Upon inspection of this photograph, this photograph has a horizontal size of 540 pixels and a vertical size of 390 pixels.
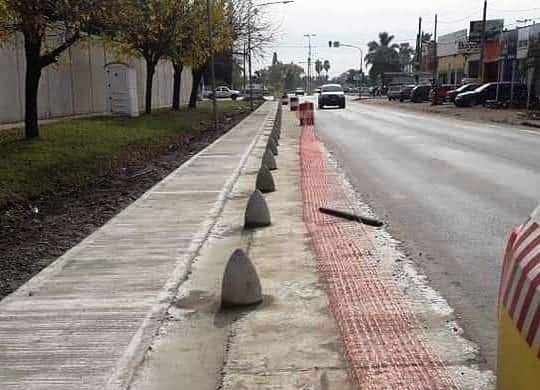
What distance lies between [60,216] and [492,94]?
39242 mm

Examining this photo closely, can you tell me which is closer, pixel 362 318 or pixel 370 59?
pixel 362 318

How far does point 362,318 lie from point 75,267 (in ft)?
10.3

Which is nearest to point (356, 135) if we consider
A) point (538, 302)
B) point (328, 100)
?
point (538, 302)

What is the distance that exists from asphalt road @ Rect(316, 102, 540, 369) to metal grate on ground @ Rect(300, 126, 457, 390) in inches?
16.8

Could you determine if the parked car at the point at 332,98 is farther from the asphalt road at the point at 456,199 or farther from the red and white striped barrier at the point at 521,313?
the red and white striped barrier at the point at 521,313

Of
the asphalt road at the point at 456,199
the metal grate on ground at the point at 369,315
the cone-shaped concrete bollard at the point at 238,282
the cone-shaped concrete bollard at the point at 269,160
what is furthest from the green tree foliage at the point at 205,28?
the cone-shaped concrete bollard at the point at 238,282

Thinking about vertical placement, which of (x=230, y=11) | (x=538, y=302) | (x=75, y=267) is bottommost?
(x=75, y=267)

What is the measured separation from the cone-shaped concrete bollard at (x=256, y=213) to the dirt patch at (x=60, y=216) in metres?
2.07

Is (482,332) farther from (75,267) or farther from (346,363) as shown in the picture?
(75,267)

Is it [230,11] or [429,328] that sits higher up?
[230,11]

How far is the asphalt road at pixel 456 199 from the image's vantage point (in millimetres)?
5711

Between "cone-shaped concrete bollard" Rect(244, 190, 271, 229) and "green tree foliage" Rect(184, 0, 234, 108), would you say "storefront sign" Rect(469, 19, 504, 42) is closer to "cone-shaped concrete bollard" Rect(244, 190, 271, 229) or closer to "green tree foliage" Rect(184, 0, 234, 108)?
"green tree foliage" Rect(184, 0, 234, 108)

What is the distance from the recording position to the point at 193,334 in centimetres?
475

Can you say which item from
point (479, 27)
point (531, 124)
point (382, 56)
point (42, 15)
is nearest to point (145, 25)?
point (42, 15)
